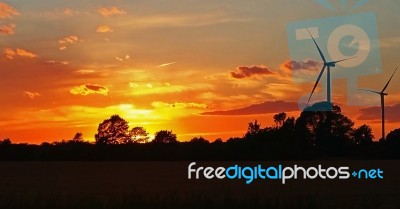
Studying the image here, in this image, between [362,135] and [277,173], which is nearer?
[277,173]

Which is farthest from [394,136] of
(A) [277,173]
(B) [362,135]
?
(A) [277,173]

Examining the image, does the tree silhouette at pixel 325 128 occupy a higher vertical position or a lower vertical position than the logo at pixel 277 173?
higher

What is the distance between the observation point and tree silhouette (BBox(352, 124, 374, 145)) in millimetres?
147875

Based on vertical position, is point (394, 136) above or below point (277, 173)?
above

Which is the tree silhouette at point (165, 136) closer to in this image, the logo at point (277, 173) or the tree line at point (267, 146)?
the tree line at point (267, 146)

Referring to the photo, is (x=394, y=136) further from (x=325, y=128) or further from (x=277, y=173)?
(x=277, y=173)

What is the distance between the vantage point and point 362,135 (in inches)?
5925

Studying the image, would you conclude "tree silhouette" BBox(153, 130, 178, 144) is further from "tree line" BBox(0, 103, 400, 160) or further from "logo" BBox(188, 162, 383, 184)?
"logo" BBox(188, 162, 383, 184)

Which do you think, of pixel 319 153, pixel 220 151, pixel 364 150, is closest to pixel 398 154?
pixel 364 150

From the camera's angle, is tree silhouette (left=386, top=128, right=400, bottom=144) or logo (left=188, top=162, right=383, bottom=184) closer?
logo (left=188, top=162, right=383, bottom=184)

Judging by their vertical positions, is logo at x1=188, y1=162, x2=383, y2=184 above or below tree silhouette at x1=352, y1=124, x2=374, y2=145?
below

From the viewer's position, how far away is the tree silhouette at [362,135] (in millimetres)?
147875

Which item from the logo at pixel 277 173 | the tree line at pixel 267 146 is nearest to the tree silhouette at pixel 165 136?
the tree line at pixel 267 146

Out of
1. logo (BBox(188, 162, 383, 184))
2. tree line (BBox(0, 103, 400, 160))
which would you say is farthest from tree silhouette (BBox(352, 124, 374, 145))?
logo (BBox(188, 162, 383, 184))
